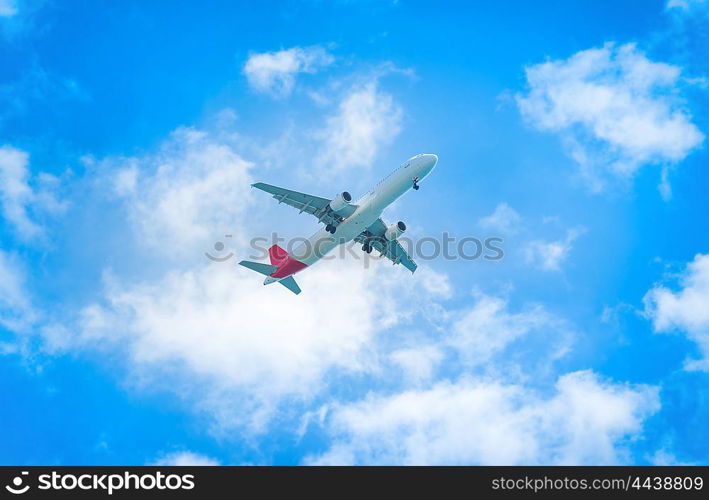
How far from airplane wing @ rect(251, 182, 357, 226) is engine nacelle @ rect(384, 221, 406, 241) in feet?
27.9

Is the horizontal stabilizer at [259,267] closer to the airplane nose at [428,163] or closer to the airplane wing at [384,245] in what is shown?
the airplane wing at [384,245]

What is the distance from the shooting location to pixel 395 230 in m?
71.6

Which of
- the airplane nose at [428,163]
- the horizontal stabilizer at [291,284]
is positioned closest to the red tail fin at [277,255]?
the horizontal stabilizer at [291,284]

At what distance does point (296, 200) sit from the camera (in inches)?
2579

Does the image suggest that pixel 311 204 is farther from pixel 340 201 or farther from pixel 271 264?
pixel 271 264

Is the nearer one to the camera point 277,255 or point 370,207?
point 370,207

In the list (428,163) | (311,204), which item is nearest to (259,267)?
(311,204)

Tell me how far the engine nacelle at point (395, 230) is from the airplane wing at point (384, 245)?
1.17 metres

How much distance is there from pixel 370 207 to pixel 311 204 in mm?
6936

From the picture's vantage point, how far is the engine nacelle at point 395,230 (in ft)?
235

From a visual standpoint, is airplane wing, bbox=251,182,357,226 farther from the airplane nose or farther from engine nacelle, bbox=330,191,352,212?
the airplane nose
